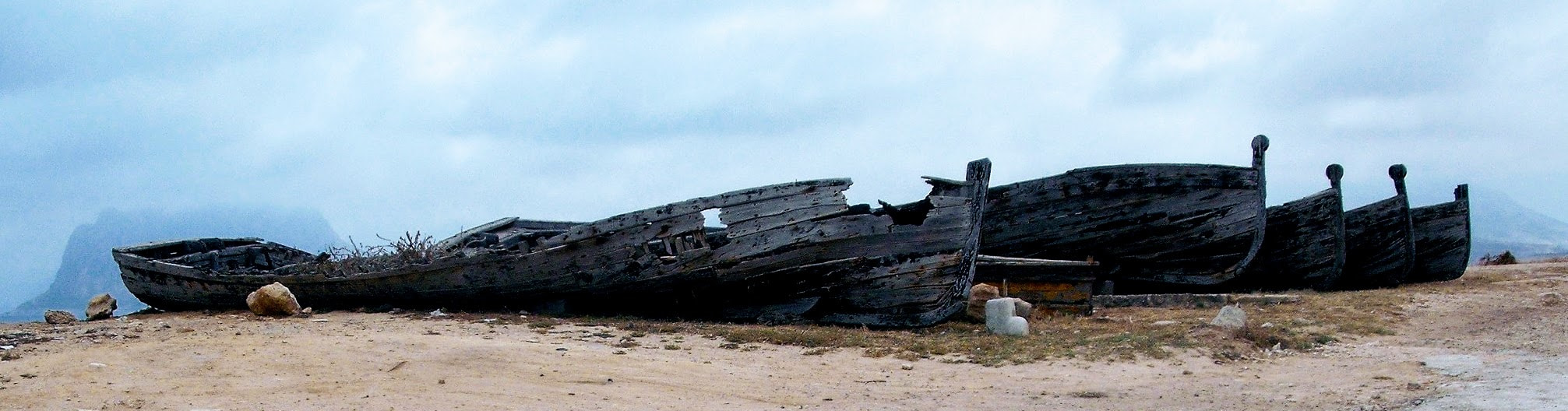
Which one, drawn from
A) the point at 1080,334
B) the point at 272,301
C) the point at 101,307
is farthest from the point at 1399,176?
the point at 101,307

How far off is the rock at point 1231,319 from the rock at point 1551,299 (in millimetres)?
5644

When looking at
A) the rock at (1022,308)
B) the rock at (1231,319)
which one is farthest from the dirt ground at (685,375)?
the rock at (1022,308)

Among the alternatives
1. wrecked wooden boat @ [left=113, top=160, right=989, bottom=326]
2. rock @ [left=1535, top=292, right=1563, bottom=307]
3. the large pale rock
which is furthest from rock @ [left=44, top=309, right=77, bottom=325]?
rock @ [left=1535, top=292, right=1563, bottom=307]

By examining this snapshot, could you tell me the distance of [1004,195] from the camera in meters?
15.7

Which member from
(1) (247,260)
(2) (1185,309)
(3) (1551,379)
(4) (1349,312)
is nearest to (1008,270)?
(2) (1185,309)

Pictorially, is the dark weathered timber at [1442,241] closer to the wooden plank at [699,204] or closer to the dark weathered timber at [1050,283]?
the dark weathered timber at [1050,283]

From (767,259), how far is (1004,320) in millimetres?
2623

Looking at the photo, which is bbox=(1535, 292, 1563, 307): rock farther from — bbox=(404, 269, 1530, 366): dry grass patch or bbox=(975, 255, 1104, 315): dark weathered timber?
bbox=(975, 255, 1104, 315): dark weathered timber

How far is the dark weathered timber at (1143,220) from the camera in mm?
14922

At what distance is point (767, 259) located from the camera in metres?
11.4

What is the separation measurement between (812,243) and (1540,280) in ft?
43.5

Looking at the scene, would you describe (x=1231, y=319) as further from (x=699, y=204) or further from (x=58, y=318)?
(x=58, y=318)

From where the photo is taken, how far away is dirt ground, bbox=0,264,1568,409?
6.55 m

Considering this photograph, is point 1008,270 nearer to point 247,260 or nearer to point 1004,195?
point 1004,195
